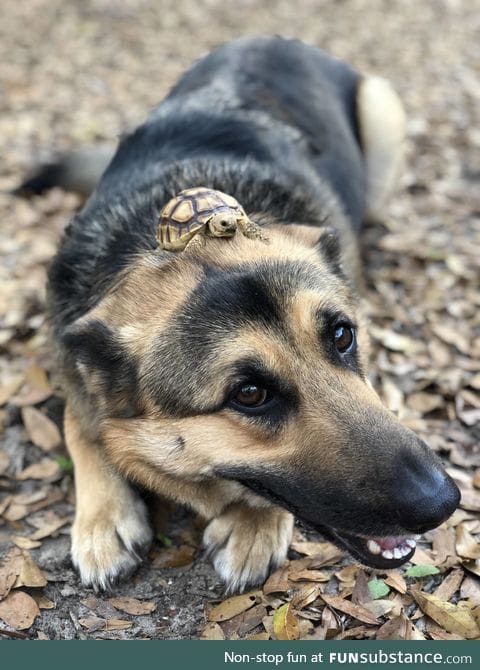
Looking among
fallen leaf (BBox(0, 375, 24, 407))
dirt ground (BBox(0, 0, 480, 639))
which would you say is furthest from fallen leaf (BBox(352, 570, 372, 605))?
fallen leaf (BBox(0, 375, 24, 407))

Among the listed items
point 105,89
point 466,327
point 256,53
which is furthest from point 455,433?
point 105,89

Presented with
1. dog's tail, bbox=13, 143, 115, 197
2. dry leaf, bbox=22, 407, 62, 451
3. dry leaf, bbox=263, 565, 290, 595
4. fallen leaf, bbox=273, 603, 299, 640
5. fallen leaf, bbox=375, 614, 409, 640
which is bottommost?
dry leaf, bbox=22, 407, 62, 451

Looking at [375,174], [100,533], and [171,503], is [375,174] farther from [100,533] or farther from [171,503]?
[100,533]

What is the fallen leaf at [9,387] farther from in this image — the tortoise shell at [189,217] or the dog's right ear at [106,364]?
the tortoise shell at [189,217]

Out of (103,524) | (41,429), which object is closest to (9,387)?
(41,429)

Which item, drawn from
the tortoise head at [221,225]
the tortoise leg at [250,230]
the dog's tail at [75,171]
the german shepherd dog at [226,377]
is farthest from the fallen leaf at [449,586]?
the dog's tail at [75,171]

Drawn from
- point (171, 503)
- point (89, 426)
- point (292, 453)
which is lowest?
point (171, 503)

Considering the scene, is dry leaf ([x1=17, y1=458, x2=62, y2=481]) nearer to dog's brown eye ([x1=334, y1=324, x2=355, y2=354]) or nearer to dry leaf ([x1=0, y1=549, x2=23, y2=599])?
dry leaf ([x1=0, y1=549, x2=23, y2=599])
